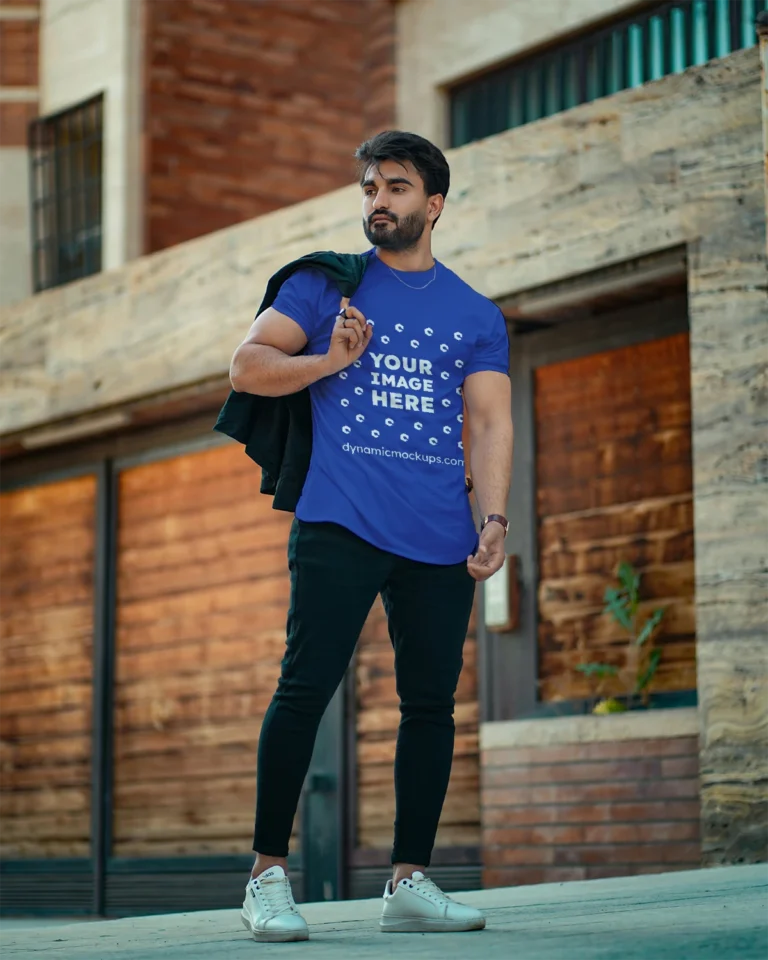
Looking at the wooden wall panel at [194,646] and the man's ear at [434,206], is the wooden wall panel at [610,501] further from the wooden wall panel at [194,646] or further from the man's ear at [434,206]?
the man's ear at [434,206]

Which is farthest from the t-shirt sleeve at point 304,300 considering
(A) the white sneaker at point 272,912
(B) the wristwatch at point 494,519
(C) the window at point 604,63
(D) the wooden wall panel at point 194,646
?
(D) the wooden wall panel at point 194,646

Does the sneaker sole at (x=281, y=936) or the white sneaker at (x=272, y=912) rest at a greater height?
the white sneaker at (x=272, y=912)

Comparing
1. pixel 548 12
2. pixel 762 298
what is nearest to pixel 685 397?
pixel 762 298

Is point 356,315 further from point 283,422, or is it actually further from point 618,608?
point 618,608

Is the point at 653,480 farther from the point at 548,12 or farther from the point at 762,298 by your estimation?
the point at 548,12

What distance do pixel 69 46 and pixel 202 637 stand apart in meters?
4.28

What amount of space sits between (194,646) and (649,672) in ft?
11.0

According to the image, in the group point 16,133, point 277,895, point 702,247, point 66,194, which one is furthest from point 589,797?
point 16,133

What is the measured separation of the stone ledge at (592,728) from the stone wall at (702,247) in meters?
0.37

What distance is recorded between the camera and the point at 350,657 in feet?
13.2

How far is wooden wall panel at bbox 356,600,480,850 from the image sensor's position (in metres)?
8.52

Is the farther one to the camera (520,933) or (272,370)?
(272,370)

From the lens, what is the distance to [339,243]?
29.2ft

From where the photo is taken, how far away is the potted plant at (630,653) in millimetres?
7715
